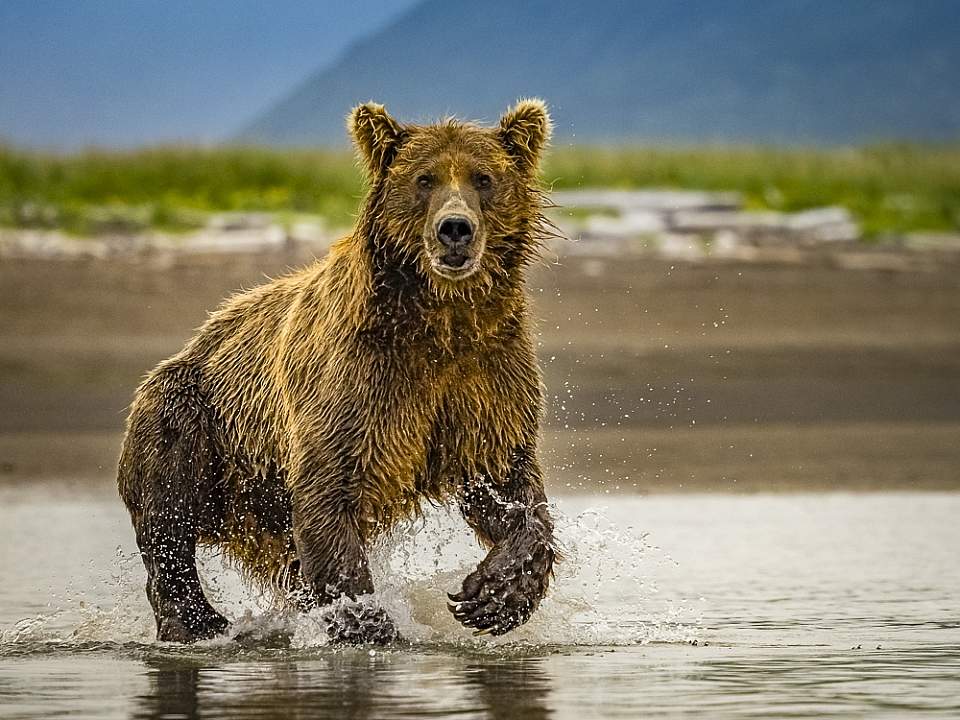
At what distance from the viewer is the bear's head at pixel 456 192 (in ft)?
22.7

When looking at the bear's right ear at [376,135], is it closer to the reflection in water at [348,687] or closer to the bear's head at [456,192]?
the bear's head at [456,192]

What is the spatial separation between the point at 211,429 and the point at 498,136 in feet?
5.84

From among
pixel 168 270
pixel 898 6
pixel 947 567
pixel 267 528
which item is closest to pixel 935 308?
pixel 168 270

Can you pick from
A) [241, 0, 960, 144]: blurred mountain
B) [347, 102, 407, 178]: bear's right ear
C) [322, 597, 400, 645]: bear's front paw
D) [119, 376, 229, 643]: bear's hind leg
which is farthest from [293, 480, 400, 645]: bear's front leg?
[241, 0, 960, 144]: blurred mountain

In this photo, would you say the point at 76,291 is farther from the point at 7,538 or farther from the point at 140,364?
the point at 7,538

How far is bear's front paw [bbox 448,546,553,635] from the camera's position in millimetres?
7203

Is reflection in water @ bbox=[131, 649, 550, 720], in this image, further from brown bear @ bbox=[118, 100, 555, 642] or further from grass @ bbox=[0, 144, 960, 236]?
grass @ bbox=[0, 144, 960, 236]

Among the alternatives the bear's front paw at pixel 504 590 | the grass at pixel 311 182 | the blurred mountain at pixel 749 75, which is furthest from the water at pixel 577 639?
the blurred mountain at pixel 749 75

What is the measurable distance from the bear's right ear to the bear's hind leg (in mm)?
1456

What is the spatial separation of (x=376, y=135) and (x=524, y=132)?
558 millimetres

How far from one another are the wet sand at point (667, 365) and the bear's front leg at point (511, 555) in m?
5.76

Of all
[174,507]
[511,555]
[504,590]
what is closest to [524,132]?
[511,555]

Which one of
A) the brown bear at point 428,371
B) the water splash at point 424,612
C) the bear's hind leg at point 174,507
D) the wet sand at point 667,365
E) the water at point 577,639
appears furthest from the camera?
the wet sand at point 667,365

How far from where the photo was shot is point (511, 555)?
7234mm
